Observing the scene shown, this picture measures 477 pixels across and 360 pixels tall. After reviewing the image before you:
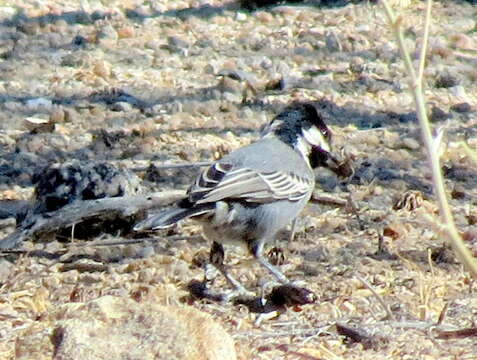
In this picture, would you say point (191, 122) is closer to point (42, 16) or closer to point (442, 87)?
point (442, 87)

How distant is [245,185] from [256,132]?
187 centimetres

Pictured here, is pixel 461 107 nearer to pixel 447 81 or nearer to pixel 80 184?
pixel 447 81

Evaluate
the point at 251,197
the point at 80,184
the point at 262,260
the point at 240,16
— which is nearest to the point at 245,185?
the point at 251,197

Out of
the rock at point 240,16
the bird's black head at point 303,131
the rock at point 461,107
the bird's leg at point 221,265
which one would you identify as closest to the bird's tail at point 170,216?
the bird's leg at point 221,265

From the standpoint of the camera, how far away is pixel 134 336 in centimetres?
Result: 408

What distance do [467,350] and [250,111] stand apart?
146 inches

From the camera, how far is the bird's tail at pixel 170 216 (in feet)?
18.1

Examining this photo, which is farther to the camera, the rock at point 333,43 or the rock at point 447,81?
the rock at point 333,43

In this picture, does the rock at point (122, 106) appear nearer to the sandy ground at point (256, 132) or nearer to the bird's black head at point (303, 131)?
the sandy ground at point (256, 132)

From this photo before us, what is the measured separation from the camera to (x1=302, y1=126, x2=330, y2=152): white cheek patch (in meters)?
6.47

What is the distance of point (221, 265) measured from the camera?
5.62 metres

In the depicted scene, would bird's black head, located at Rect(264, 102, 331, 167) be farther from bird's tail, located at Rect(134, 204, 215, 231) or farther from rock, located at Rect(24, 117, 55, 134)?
rock, located at Rect(24, 117, 55, 134)

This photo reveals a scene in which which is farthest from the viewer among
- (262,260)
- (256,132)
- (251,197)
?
(256,132)

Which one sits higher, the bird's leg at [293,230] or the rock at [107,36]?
the bird's leg at [293,230]
